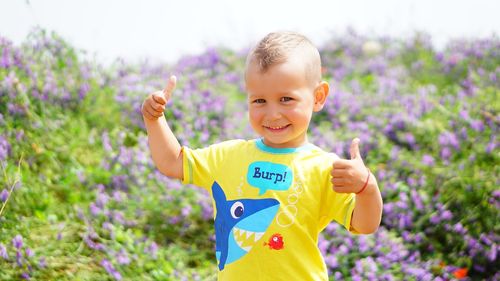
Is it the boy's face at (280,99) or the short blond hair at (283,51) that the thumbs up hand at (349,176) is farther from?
the short blond hair at (283,51)

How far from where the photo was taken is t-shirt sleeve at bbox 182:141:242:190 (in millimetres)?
2645

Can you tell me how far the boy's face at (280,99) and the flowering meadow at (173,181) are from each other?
4.79ft

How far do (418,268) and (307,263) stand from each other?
1547mm

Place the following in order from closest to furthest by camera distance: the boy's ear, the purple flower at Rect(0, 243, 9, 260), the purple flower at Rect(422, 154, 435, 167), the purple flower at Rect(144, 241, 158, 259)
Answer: the boy's ear, the purple flower at Rect(0, 243, 9, 260), the purple flower at Rect(144, 241, 158, 259), the purple flower at Rect(422, 154, 435, 167)

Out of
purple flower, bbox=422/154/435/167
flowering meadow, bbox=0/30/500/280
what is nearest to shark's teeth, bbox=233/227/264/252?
flowering meadow, bbox=0/30/500/280

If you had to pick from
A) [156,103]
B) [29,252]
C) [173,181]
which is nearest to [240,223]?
[156,103]

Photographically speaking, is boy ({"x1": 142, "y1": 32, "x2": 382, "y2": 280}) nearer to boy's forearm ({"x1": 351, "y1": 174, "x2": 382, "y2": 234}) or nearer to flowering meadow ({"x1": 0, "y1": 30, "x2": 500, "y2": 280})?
boy's forearm ({"x1": 351, "y1": 174, "x2": 382, "y2": 234})

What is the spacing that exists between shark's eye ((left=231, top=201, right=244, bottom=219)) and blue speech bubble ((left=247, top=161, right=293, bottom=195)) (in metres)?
0.09

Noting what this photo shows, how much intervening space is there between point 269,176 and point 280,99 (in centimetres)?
29

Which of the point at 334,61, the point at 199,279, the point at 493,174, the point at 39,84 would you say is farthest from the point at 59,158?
the point at 334,61

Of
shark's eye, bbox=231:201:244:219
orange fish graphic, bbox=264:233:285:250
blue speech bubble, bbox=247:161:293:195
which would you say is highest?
blue speech bubble, bbox=247:161:293:195

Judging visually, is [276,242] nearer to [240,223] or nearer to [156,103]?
[240,223]

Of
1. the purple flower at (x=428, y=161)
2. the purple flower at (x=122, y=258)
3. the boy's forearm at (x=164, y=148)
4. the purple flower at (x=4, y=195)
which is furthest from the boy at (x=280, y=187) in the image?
the purple flower at (x=428, y=161)

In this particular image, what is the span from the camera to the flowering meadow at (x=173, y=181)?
3.76 m
